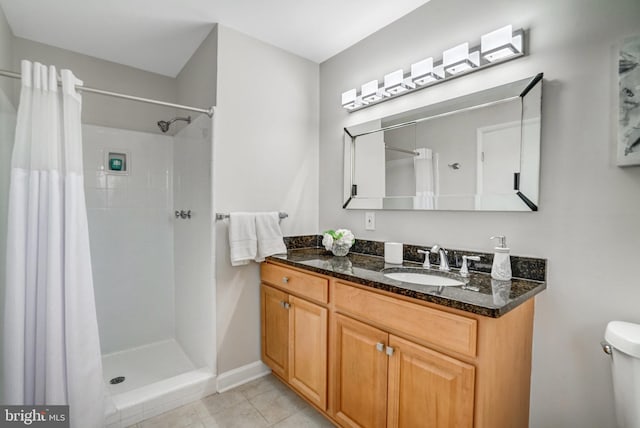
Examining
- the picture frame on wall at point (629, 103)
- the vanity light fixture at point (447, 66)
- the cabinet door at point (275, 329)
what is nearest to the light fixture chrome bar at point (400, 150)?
the vanity light fixture at point (447, 66)

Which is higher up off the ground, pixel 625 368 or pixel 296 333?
pixel 625 368

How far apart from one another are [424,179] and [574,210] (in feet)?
2.30

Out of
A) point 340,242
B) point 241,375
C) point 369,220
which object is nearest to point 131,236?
point 241,375

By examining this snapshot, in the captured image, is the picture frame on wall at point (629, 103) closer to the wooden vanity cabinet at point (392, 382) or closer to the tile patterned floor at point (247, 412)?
the wooden vanity cabinet at point (392, 382)

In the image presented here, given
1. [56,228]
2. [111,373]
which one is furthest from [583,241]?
[111,373]

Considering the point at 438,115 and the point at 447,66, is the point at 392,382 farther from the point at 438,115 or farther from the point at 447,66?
the point at 447,66

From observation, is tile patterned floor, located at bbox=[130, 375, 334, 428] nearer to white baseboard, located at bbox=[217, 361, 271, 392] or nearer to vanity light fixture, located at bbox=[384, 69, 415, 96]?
white baseboard, located at bbox=[217, 361, 271, 392]

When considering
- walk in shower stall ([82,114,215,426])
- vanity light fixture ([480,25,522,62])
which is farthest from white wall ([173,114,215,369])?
vanity light fixture ([480,25,522,62])

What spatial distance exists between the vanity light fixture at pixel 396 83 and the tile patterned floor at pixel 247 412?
1972 millimetres

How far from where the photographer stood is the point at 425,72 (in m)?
1.63

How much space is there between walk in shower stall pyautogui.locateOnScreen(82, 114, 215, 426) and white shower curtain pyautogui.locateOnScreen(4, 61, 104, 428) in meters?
0.68

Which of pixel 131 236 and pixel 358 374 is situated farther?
pixel 131 236

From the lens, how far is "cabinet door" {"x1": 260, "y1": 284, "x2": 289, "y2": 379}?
1858mm

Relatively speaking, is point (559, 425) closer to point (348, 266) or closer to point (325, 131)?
point (348, 266)
